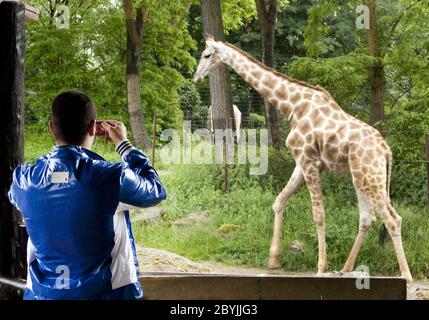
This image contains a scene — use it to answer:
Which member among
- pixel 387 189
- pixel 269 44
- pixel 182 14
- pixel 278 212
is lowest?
pixel 278 212

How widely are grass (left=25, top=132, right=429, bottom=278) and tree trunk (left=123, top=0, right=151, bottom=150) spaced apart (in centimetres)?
25

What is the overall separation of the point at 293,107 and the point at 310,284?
1061 mm

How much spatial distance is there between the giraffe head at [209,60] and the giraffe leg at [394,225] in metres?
1.31

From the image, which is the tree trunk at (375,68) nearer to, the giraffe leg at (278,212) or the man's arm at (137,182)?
the giraffe leg at (278,212)

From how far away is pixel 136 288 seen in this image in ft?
6.13

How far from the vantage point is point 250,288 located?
3869mm

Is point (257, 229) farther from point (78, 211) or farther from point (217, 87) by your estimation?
point (78, 211)

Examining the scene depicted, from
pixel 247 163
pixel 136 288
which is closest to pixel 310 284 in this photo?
pixel 247 163

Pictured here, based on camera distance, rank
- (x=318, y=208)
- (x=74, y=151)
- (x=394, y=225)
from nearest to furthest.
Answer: (x=74, y=151), (x=394, y=225), (x=318, y=208)

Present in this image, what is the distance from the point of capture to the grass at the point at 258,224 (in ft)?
13.9

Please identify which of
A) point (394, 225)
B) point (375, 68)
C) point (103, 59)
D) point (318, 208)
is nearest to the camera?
point (394, 225)

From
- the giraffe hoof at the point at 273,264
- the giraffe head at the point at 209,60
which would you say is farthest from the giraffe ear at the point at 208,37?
the giraffe hoof at the point at 273,264

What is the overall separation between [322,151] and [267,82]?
0.55 metres

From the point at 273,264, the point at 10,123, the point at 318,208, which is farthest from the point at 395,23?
the point at 10,123
